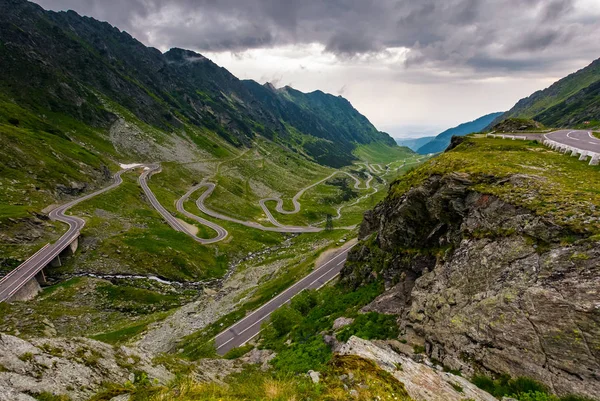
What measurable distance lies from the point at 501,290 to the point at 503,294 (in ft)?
1.18

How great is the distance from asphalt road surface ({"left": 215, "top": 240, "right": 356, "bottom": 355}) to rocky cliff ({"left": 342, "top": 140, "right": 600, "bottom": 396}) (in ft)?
80.3

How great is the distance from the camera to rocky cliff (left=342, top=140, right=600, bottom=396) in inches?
478

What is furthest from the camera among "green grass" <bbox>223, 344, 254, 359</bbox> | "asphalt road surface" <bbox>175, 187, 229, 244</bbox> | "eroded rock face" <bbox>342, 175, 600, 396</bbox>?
"asphalt road surface" <bbox>175, 187, 229, 244</bbox>

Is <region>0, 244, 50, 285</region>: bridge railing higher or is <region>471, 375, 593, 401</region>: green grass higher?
<region>0, 244, 50, 285</region>: bridge railing

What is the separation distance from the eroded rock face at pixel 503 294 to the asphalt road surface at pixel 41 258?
207 feet

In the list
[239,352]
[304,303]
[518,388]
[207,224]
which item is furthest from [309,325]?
[207,224]

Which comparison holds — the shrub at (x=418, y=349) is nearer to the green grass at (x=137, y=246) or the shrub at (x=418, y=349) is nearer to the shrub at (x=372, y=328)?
the shrub at (x=372, y=328)

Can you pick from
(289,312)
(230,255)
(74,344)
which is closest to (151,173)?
(230,255)

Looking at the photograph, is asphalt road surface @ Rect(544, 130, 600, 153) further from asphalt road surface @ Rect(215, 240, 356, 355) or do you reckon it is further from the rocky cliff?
asphalt road surface @ Rect(215, 240, 356, 355)

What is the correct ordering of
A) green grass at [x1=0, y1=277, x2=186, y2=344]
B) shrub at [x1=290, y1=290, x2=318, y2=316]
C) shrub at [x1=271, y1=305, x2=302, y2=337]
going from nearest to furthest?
shrub at [x1=271, y1=305, x2=302, y2=337] → shrub at [x1=290, y1=290, x2=318, y2=316] → green grass at [x1=0, y1=277, x2=186, y2=344]

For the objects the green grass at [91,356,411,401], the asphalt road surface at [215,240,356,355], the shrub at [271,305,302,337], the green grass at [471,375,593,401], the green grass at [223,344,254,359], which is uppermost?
the green grass at [91,356,411,401]

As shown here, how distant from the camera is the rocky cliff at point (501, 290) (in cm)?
1213

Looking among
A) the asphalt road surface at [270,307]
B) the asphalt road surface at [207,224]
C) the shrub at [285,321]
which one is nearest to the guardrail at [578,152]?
the shrub at [285,321]

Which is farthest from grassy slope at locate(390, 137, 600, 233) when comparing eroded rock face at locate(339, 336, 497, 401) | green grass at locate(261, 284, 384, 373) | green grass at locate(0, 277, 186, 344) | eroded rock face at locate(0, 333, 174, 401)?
green grass at locate(0, 277, 186, 344)
